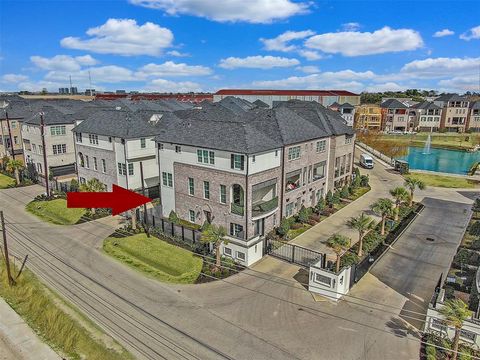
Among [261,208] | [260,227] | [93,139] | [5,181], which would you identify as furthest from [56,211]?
[261,208]

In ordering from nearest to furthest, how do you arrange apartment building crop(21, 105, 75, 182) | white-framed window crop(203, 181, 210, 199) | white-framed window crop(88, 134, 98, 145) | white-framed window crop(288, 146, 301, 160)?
1. white-framed window crop(203, 181, 210, 199)
2. white-framed window crop(288, 146, 301, 160)
3. white-framed window crop(88, 134, 98, 145)
4. apartment building crop(21, 105, 75, 182)

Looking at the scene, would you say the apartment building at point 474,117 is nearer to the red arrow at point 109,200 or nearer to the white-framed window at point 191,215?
the white-framed window at point 191,215

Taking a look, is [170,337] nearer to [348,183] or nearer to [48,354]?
[48,354]

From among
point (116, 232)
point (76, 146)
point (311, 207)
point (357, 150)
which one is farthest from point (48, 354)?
point (357, 150)

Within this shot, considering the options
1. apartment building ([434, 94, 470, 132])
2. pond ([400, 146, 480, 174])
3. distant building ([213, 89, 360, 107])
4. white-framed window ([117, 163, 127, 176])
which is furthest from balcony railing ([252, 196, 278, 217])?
apartment building ([434, 94, 470, 132])

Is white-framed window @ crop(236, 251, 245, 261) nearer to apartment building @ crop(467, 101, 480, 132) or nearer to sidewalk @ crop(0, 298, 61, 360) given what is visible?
sidewalk @ crop(0, 298, 61, 360)
